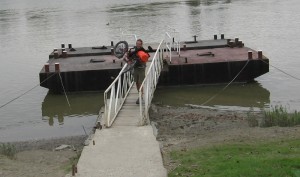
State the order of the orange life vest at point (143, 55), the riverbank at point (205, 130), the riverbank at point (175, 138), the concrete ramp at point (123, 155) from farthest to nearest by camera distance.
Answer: the orange life vest at point (143, 55) < the riverbank at point (205, 130) < the riverbank at point (175, 138) < the concrete ramp at point (123, 155)

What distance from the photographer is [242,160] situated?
Result: 8.53 meters

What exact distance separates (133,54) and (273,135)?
15.7 feet

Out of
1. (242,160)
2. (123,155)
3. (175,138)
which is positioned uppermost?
(242,160)

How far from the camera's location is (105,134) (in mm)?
11109

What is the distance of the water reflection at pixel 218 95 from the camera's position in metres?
18.1

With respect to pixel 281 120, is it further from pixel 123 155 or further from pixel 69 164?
pixel 69 164

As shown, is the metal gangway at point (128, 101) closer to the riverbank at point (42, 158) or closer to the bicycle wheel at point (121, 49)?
the bicycle wheel at point (121, 49)

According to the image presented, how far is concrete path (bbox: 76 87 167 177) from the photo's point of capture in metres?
8.55

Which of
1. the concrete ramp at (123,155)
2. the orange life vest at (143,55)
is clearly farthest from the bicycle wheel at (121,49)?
the concrete ramp at (123,155)

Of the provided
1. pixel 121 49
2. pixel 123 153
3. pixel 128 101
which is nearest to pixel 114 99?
pixel 128 101

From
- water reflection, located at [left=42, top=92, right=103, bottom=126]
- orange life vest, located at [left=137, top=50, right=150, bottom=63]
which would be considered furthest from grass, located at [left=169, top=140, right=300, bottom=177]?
water reflection, located at [left=42, top=92, right=103, bottom=126]

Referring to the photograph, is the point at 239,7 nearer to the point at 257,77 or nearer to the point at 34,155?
the point at 257,77

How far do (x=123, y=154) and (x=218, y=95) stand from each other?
1004cm

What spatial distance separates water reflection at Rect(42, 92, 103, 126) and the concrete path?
5853mm
